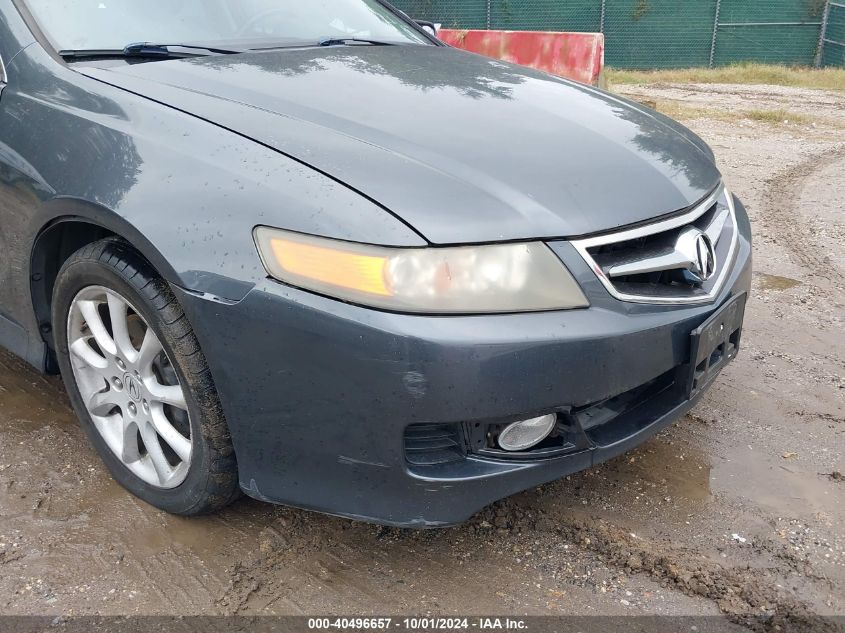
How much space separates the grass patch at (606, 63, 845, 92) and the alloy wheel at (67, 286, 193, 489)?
12.7 metres

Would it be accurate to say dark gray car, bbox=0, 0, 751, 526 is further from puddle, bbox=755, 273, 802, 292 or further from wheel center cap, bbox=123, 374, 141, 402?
puddle, bbox=755, 273, 802, 292

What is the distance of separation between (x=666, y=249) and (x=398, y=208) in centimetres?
75

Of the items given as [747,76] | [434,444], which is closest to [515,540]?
[434,444]

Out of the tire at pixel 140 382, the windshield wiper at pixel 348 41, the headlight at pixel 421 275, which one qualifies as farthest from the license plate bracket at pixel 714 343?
the windshield wiper at pixel 348 41

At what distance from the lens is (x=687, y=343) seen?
206 cm

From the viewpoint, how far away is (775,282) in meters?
4.16

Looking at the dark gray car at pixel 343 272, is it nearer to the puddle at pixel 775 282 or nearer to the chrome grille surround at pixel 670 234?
the chrome grille surround at pixel 670 234

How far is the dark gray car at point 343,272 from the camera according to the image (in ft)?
5.89

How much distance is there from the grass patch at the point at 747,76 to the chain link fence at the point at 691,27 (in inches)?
32.9

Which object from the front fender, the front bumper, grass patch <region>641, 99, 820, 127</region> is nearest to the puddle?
the front bumper

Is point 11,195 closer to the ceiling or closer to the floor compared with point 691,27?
closer to the ceiling

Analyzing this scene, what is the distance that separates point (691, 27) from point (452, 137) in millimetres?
16231

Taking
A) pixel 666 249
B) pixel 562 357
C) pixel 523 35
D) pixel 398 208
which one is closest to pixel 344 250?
pixel 398 208

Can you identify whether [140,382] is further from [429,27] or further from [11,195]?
[429,27]
